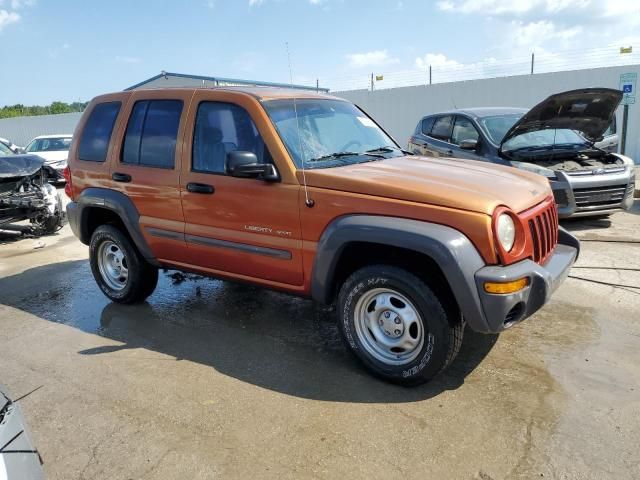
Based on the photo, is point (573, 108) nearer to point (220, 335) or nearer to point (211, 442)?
point (220, 335)

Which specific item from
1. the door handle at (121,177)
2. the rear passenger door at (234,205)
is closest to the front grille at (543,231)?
the rear passenger door at (234,205)

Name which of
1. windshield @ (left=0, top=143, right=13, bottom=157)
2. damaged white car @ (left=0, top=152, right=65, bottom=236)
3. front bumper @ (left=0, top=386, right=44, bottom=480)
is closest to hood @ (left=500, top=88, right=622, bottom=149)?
front bumper @ (left=0, top=386, right=44, bottom=480)

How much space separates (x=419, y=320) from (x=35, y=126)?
30604 mm

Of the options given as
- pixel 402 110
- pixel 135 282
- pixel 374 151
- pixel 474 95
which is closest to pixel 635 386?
pixel 374 151

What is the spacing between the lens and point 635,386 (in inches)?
132

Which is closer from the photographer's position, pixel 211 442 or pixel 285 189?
pixel 211 442

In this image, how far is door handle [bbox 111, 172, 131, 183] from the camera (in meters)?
4.66

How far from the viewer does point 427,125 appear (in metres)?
9.51

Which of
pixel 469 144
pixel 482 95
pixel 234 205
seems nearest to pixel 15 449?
pixel 234 205

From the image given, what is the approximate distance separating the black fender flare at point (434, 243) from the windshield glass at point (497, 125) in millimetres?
5188

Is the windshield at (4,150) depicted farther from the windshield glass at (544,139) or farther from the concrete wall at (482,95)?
the concrete wall at (482,95)

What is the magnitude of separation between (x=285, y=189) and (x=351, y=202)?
0.53 metres

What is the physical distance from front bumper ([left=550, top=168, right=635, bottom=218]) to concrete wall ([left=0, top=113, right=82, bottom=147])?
25160mm

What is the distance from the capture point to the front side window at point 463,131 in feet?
26.9
